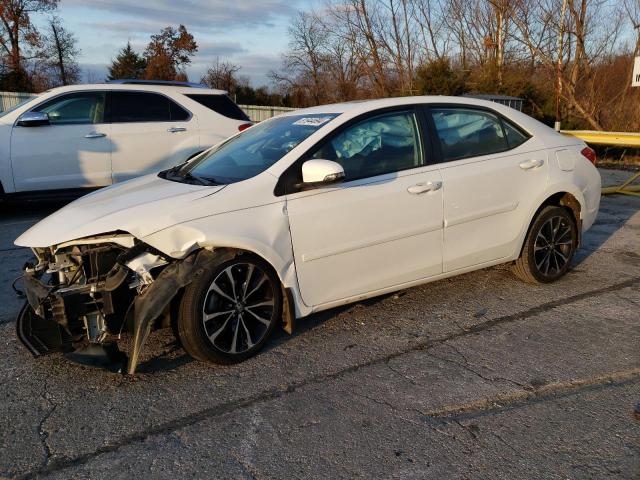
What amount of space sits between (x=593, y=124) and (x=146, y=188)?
17690 millimetres

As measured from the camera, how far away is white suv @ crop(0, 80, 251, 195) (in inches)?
294

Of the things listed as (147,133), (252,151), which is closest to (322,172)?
(252,151)

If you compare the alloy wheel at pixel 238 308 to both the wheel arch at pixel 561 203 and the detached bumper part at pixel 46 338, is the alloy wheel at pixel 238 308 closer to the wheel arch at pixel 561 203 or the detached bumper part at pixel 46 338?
the detached bumper part at pixel 46 338

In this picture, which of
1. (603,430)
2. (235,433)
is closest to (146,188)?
(235,433)

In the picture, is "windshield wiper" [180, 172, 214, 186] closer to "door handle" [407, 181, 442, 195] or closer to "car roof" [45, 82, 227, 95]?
"door handle" [407, 181, 442, 195]

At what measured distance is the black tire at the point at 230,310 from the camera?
334 centimetres

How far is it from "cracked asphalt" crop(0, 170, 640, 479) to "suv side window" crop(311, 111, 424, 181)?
3.71ft

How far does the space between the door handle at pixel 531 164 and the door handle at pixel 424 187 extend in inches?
36.6

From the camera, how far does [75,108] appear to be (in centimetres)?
773

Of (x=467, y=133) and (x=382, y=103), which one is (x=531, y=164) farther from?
(x=382, y=103)

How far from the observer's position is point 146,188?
3959 mm

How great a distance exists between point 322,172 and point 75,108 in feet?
17.9

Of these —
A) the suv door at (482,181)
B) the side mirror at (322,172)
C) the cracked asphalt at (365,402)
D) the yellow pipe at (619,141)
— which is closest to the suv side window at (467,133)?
the suv door at (482,181)

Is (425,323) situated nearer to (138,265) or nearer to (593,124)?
(138,265)
